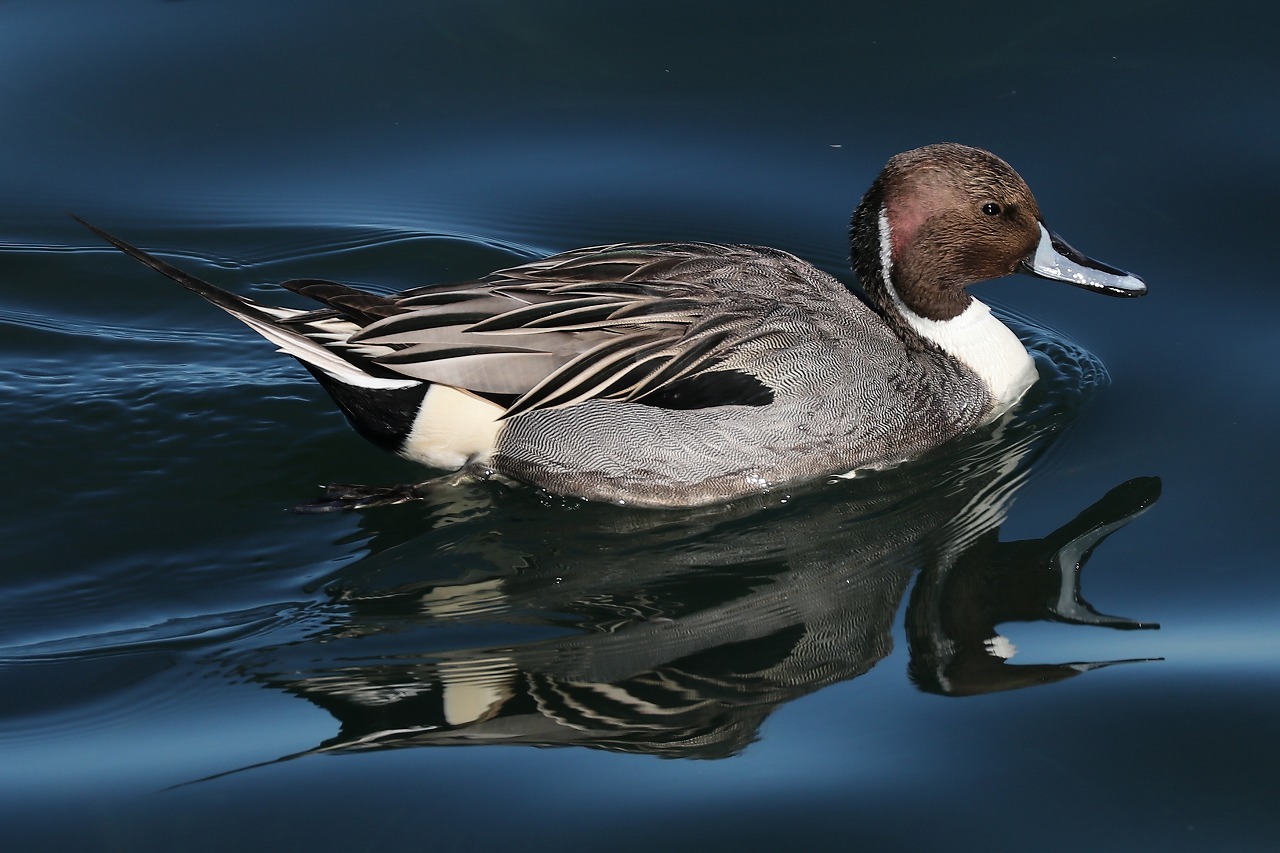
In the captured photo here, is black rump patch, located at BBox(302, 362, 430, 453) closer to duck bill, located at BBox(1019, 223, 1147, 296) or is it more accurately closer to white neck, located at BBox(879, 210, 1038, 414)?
white neck, located at BBox(879, 210, 1038, 414)

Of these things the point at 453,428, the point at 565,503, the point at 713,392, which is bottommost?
the point at 565,503

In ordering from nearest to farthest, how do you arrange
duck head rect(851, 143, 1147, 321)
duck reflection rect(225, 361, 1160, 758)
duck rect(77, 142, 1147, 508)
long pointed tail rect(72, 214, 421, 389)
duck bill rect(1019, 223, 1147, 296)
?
duck reflection rect(225, 361, 1160, 758), long pointed tail rect(72, 214, 421, 389), duck rect(77, 142, 1147, 508), duck head rect(851, 143, 1147, 321), duck bill rect(1019, 223, 1147, 296)

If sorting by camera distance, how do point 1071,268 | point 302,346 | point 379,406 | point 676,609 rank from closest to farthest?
point 676,609, point 302,346, point 379,406, point 1071,268

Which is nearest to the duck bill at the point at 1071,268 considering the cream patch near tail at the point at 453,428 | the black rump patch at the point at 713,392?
the black rump patch at the point at 713,392

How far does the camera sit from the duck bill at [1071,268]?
5.97 metres

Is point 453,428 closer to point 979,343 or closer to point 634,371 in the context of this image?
point 634,371

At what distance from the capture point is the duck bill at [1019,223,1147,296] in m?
5.97

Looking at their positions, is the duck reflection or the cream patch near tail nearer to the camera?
the duck reflection

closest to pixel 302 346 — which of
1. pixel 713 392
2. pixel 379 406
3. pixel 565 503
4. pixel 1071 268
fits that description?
pixel 379 406

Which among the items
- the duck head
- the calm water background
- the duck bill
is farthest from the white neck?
the duck bill

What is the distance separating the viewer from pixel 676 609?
4883 millimetres

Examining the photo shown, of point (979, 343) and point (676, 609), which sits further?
point (979, 343)

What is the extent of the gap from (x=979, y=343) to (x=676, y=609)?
1.89 meters

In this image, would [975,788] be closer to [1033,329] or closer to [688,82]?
[1033,329]
